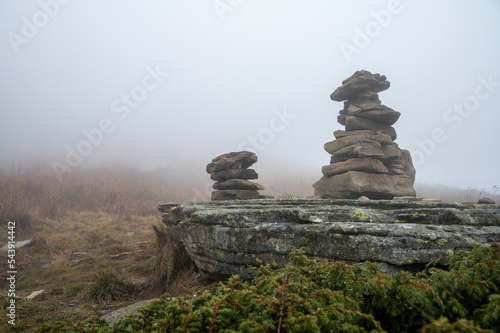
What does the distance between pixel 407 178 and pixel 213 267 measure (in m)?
10.3

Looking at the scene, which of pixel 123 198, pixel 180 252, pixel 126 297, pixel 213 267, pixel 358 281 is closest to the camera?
pixel 358 281

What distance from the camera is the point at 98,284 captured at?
521cm

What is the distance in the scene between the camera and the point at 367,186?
1048 cm

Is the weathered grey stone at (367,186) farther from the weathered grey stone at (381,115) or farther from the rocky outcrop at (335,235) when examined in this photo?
the rocky outcrop at (335,235)

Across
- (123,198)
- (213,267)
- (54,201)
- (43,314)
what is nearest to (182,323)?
(213,267)

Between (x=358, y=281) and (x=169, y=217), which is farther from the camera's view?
(x=169, y=217)

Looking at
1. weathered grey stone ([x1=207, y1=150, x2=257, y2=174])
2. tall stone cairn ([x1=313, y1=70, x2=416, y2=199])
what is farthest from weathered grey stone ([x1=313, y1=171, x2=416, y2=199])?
weathered grey stone ([x1=207, y1=150, x2=257, y2=174])

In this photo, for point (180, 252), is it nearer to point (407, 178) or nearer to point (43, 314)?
point (43, 314)

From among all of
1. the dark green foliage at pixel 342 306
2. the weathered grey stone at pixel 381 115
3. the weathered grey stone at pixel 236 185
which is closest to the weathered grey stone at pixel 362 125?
the weathered grey stone at pixel 381 115

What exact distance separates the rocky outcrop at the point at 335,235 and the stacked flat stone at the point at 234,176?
5.02 metres

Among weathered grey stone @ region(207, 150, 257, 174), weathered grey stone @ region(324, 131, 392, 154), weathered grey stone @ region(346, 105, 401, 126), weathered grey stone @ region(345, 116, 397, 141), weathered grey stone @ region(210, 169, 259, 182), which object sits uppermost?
weathered grey stone @ region(346, 105, 401, 126)

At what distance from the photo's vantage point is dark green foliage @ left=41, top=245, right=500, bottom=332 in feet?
4.42

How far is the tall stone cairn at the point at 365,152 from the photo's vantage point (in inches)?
430

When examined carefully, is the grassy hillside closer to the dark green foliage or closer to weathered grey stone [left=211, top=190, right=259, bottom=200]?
the dark green foliage
